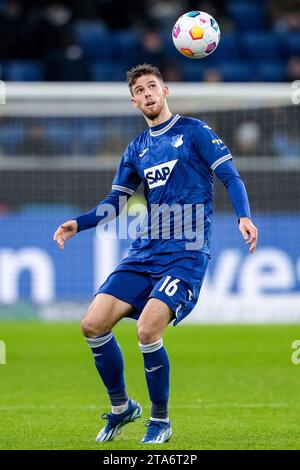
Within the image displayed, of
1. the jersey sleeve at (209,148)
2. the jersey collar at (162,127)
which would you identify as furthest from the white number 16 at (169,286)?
the jersey collar at (162,127)

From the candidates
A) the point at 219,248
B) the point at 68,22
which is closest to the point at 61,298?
the point at 219,248

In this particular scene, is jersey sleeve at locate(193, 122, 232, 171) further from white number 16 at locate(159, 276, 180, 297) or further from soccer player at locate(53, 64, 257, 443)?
white number 16 at locate(159, 276, 180, 297)

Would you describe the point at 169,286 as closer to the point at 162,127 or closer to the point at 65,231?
the point at 65,231

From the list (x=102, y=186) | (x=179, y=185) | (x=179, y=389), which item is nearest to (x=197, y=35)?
(x=179, y=185)

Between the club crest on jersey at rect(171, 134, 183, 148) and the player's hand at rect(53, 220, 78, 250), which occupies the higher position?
the club crest on jersey at rect(171, 134, 183, 148)

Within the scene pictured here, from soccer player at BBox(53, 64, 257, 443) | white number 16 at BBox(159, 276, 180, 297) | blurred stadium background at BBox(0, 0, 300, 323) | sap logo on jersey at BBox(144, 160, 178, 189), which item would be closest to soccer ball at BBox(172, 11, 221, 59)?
soccer player at BBox(53, 64, 257, 443)

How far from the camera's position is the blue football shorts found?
23.5 feet

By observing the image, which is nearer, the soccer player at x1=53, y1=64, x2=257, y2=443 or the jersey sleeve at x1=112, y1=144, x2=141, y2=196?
the soccer player at x1=53, y1=64, x2=257, y2=443

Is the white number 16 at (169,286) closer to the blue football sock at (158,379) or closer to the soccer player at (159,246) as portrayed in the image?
the soccer player at (159,246)

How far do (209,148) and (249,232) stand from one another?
813 mm

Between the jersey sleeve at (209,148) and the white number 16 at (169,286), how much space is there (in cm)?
86

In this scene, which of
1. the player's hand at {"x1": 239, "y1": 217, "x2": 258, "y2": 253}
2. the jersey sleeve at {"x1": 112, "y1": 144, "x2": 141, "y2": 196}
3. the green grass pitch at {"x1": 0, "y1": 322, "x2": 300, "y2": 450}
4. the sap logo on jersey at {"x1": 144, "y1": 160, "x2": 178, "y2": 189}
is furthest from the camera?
the jersey sleeve at {"x1": 112, "y1": 144, "x2": 141, "y2": 196}

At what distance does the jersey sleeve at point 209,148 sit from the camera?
7.35 meters

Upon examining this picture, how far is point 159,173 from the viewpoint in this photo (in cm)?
750
